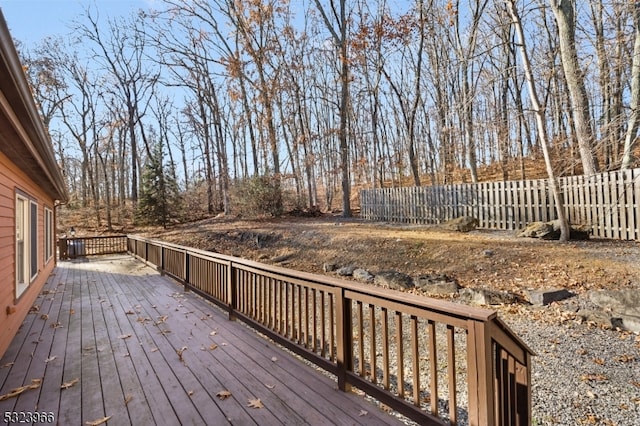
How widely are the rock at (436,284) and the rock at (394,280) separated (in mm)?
160

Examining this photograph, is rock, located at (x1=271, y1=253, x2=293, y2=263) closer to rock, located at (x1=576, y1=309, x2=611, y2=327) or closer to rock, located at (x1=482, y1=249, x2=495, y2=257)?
rock, located at (x1=482, y1=249, x2=495, y2=257)

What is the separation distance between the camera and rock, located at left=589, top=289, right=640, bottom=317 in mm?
4660

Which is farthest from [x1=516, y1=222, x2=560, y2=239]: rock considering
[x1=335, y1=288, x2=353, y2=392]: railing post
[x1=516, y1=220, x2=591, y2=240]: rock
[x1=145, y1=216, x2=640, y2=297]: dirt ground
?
[x1=335, y1=288, x2=353, y2=392]: railing post

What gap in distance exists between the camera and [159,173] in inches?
700

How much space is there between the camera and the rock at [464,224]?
10094mm

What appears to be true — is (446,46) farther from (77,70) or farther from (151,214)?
(77,70)

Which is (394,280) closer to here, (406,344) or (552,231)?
(406,344)

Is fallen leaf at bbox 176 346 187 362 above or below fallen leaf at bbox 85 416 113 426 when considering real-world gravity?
below

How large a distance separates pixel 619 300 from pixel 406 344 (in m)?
3.04

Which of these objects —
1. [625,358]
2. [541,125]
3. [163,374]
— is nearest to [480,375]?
[163,374]

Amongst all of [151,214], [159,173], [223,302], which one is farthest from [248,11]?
[223,302]

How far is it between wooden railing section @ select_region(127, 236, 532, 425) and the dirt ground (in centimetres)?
232

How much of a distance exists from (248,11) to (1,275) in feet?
54.7

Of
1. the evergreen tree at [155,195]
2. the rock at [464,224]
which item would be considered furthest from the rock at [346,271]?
the evergreen tree at [155,195]
